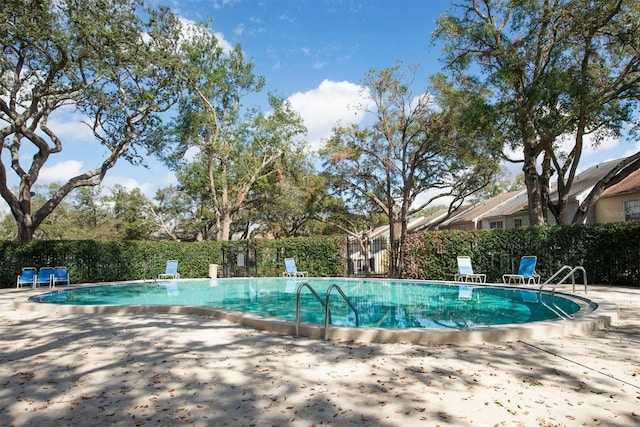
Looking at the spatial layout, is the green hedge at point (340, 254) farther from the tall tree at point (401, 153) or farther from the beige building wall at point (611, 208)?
the beige building wall at point (611, 208)

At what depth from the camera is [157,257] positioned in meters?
20.1

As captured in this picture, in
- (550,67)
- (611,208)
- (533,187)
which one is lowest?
(611,208)

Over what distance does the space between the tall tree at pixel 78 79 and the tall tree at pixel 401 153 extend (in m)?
10.4

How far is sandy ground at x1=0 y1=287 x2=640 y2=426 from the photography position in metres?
3.11

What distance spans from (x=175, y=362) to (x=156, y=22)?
60.1 feet

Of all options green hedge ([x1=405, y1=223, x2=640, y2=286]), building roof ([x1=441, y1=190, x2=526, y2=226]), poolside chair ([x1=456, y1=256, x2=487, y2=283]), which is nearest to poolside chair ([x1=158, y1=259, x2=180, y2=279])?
green hedge ([x1=405, y1=223, x2=640, y2=286])

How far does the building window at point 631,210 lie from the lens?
60.9ft

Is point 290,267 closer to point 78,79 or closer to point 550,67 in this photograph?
point 78,79

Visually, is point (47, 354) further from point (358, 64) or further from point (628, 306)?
point (358, 64)

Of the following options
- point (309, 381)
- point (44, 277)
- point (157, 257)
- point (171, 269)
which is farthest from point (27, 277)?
point (309, 381)

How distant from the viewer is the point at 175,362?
15.0 feet

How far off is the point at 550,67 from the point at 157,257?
1921 centimetres

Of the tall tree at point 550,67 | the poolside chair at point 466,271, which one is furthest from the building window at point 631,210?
the poolside chair at point 466,271

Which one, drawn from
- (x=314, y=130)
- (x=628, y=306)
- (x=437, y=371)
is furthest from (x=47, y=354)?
(x=314, y=130)
